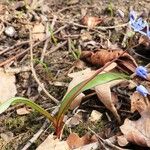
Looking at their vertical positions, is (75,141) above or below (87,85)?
below

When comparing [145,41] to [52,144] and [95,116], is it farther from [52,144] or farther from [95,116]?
[52,144]

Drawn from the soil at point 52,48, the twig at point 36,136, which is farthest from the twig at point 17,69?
the twig at point 36,136

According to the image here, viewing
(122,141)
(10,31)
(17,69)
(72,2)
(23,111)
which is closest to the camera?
(122,141)

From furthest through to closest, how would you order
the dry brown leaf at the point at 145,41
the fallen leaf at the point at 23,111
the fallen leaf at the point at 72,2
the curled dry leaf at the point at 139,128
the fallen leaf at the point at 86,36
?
the fallen leaf at the point at 72,2 → the fallen leaf at the point at 86,36 → the dry brown leaf at the point at 145,41 → the fallen leaf at the point at 23,111 → the curled dry leaf at the point at 139,128

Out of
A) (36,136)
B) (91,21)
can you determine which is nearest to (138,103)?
(36,136)

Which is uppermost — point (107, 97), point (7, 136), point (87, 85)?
point (87, 85)

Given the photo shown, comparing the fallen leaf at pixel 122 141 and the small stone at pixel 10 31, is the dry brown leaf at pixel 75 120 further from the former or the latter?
the small stone at pixel 10 31
